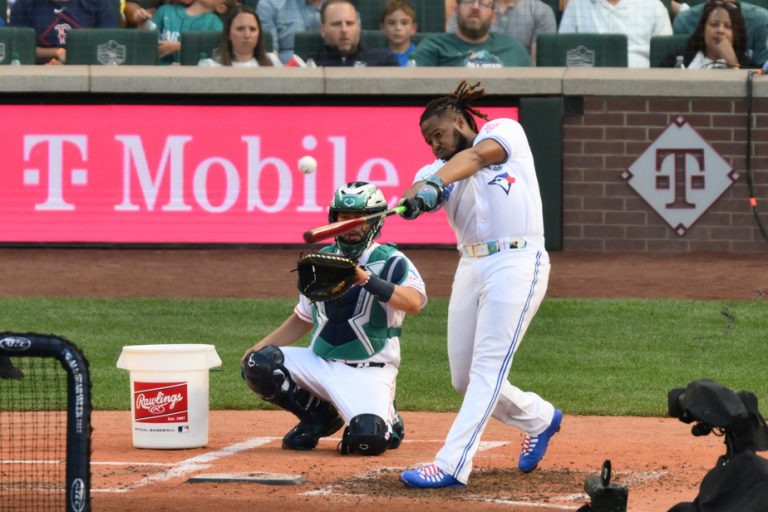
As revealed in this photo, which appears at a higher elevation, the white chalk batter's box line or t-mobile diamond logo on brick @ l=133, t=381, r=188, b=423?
t-mobile diamond logo on brick @ l=133, t=381, r=188, b=423

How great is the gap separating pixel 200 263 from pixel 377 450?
7072mm

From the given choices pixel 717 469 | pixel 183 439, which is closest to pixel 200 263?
pixel 183 439

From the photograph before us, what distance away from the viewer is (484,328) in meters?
6.26

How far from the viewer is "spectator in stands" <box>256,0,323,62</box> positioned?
48.2ft

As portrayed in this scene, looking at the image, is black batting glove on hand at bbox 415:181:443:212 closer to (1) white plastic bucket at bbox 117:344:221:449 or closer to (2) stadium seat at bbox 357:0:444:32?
(1) white plastic bucket at bbox 117:344:221:449

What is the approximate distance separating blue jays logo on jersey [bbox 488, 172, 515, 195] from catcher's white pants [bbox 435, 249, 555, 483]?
28 centimetres

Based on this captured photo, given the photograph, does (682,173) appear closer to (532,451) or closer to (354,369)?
(354,369)

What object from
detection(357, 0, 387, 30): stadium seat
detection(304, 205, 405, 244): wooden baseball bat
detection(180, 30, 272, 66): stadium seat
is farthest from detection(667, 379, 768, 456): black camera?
detection(357, 0, 387, 30): stadium seat

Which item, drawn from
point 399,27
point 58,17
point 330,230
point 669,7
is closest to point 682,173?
point 669,7

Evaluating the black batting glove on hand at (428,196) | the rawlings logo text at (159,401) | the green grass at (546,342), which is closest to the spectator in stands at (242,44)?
the green grass at (546,342)

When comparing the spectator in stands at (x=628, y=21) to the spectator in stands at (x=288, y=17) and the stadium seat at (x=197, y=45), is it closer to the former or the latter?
the spectator in stands at (x=288, y=17)

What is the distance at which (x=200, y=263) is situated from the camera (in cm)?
1390

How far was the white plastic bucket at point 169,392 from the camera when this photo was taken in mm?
7195

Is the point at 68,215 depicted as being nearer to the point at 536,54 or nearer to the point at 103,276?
the point at 103,276
